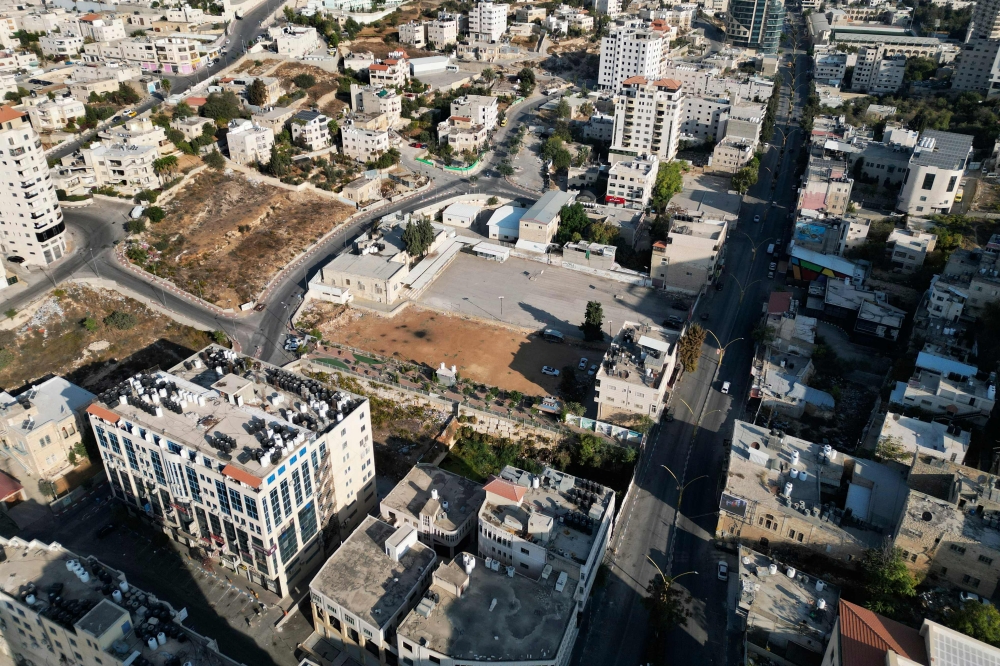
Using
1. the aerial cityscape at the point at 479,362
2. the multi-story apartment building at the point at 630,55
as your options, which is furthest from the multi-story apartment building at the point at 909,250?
the multi-story apartment building at the point at 630,55

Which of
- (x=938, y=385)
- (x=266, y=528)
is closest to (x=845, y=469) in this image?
(x=938, y=385)

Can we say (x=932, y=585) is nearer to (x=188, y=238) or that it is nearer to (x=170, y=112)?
(x=188, y=238)

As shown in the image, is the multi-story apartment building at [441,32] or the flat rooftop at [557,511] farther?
the multi-story apartment building at [441,32]

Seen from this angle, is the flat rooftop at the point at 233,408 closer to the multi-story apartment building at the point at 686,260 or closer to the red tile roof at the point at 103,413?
the red tile roof at the point at 103,413

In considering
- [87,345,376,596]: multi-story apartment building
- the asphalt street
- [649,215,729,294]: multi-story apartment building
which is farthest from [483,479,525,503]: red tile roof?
[649,215,729,294]: multi-story apartment building

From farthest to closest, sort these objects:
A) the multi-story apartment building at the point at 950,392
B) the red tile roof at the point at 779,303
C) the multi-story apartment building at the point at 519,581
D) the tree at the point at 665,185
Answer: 1. the tree at the point at 665,185
2. the red tile roof at the point at 779,303
3. the multi-story apartment building at the point at 950,392
4. the multi-story apartment building at the point at 519,581

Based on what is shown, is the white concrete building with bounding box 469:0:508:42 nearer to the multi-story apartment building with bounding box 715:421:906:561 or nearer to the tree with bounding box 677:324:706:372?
the tree with bounding box 677:324:706:372

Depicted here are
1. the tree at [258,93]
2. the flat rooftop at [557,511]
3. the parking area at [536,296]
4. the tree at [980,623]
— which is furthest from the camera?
the tree at [258,93]
